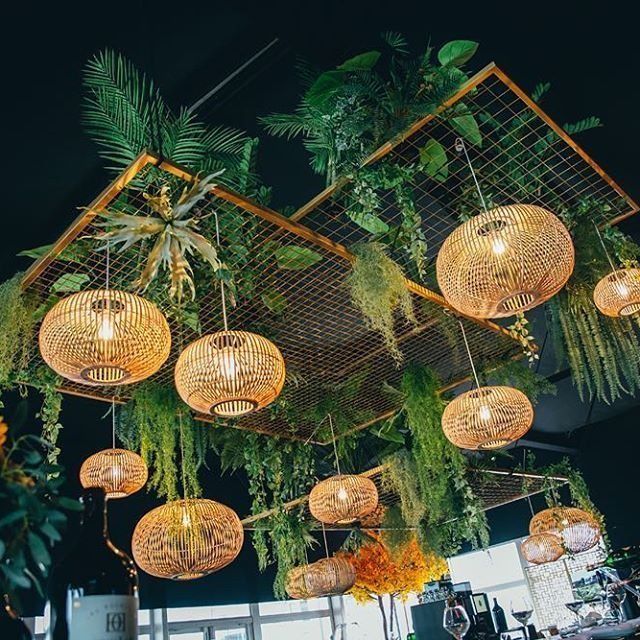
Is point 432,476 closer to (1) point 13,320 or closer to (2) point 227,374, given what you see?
(2) point 227,374

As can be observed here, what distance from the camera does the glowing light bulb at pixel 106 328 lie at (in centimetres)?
200

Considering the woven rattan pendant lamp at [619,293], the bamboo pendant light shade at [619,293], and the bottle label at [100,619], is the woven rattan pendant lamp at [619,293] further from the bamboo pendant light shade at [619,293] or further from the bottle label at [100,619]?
the bottle label at [100,619]

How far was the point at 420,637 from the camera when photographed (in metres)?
8.15

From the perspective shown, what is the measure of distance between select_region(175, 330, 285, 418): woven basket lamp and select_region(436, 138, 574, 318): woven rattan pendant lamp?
2.61ft

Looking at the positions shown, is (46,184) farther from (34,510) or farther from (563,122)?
(34,510)

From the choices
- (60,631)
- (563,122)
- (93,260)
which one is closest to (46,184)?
(93,260)

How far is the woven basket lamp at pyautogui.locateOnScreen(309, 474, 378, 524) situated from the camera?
402 centimetres

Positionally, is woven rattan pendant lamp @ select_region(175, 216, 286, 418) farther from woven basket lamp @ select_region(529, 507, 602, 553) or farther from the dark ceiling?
woven basket lamp @ select_region(529, 507, 602, 553)

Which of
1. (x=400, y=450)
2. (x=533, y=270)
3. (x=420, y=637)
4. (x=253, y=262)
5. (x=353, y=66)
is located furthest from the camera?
(x=420, y=637)

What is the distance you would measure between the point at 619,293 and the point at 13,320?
2667mm

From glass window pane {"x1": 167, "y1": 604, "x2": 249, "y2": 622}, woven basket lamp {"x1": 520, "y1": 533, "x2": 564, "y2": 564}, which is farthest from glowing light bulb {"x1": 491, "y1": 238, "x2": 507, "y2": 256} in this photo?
glass window pane {"x1": 167, "y1": 604, "x2": 249, "y2": 622}

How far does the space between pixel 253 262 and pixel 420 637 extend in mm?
7308

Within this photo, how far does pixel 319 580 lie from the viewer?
529 cm

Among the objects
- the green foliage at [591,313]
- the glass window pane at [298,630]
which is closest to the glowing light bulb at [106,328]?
the green foliage at [591,313]
